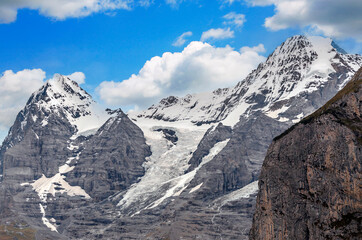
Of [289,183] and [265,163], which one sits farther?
[265,163]

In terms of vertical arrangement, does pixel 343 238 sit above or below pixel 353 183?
below

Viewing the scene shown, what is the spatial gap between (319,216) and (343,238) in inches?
415

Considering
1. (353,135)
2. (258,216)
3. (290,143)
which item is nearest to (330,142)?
(353,135)

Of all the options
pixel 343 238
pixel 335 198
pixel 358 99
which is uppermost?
pixel 358 99

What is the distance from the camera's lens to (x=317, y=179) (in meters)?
158

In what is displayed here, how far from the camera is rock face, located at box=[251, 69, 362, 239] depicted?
14925 centimetres

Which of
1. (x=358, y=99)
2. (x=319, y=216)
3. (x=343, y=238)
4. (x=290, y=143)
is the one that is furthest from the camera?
(x=290, y=143)

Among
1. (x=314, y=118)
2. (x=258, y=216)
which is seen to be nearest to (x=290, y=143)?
(x=314, y=118)

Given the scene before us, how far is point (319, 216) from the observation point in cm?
15362

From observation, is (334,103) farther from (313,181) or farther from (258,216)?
(258,216)

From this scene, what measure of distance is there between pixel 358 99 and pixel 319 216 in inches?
1222

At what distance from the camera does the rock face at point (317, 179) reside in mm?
149250

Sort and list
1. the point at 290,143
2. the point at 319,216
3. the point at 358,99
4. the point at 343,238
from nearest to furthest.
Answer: the point at 343,238
the point at 319,216
the point at 358,99
the point at 290,143

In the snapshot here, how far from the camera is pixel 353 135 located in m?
155
